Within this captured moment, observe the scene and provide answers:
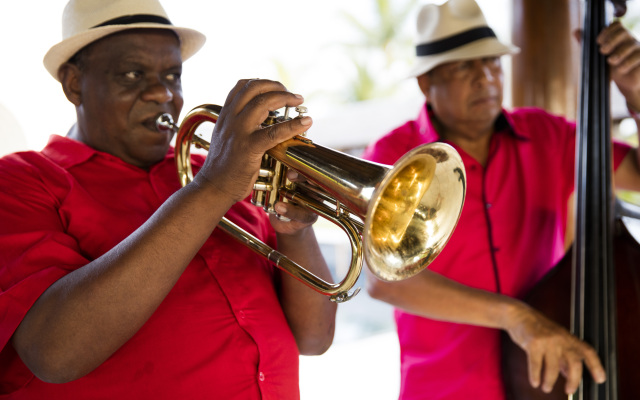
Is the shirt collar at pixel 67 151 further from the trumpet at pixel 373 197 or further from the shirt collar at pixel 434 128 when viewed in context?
the shirt collar at pixel 434 128

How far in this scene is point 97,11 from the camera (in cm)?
149

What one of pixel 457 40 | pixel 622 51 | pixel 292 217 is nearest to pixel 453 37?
pixel 457 40

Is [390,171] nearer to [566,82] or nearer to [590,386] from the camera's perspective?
[590,386]

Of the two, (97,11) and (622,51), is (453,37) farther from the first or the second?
(97,11)

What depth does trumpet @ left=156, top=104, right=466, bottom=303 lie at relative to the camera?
3.36ft

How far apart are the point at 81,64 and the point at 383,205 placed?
866 millimetres

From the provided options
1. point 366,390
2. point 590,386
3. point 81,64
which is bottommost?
point 366,390

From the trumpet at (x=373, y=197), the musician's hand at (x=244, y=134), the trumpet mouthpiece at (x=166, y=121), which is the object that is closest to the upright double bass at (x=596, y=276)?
the trumpet at (x=373, y=197)

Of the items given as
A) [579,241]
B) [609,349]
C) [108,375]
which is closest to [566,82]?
[579,241]

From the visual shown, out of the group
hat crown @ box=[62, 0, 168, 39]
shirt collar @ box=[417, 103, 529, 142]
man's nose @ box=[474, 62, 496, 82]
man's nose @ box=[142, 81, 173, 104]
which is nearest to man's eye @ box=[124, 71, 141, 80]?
man's nose @ box=[142, 81, 173, 104]

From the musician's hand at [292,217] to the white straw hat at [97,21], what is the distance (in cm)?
55

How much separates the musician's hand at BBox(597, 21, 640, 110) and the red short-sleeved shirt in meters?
1.08

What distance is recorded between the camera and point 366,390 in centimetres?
399

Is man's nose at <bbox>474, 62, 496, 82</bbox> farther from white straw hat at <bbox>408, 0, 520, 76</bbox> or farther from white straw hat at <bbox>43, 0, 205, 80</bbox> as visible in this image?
white straw hat at <bbox>43, 0, 205, 80</bbox>
